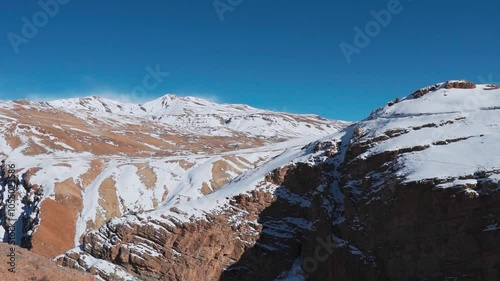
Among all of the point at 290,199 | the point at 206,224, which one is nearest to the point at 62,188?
the point at 206,224

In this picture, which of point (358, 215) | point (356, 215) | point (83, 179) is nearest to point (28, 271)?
point (358, 215)

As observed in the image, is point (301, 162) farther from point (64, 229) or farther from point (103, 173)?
point (103, 173)

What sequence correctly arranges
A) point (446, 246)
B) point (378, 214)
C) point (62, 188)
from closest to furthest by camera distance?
point (446, 246) → point (378, 214) → point (62, 188)

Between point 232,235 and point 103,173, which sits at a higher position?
point 103,173

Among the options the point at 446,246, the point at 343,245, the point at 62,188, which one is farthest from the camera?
the point at 62,188

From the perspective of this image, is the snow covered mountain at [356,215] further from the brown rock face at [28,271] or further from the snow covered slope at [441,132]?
the brown rock face at [28,271]

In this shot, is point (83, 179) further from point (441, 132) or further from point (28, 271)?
point (441, 132)

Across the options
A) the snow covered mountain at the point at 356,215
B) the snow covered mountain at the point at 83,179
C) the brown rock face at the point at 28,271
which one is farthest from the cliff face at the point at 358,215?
the brown rock face at the point at 28,271

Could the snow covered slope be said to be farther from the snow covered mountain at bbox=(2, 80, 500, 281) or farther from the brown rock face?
the brown rock face

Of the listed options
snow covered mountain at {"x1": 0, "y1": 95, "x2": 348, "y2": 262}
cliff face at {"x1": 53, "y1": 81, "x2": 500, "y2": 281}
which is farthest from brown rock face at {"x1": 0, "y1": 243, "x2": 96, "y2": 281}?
snow covered mountain at {"x1": 0, "y1": 95, "x2": 348, "y2": 262}
